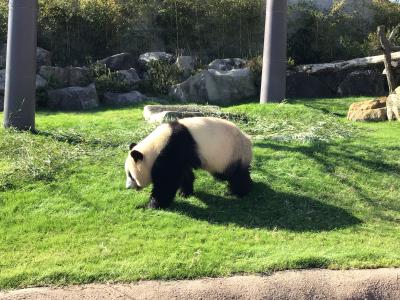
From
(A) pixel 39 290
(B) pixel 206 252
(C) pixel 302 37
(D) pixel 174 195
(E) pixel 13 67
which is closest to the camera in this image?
(A) pixel 39 290

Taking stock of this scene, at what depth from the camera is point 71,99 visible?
Result: 1364cm

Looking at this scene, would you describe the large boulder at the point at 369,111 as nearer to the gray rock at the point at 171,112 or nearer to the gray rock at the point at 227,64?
the gray rock at the point at 171,112

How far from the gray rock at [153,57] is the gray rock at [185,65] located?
0.39 meters

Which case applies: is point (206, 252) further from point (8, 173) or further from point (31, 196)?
point (8, 173)

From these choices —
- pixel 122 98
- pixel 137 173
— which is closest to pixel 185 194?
pixel 137 173

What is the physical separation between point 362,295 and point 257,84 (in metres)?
11.2

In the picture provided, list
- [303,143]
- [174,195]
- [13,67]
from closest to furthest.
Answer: [174,195] < [303,143] < [13,67]

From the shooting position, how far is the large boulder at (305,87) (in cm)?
1537

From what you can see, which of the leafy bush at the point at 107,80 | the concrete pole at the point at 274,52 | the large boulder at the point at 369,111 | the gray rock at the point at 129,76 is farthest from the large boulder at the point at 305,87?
the leafy bush at the point at 107,80

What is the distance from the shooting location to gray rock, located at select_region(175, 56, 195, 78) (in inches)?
615

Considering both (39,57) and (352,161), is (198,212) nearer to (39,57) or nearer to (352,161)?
(352,161)

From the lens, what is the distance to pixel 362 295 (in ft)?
15.7

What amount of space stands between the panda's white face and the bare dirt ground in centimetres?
217

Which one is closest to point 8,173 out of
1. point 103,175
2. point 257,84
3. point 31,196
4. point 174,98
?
point 31,196
